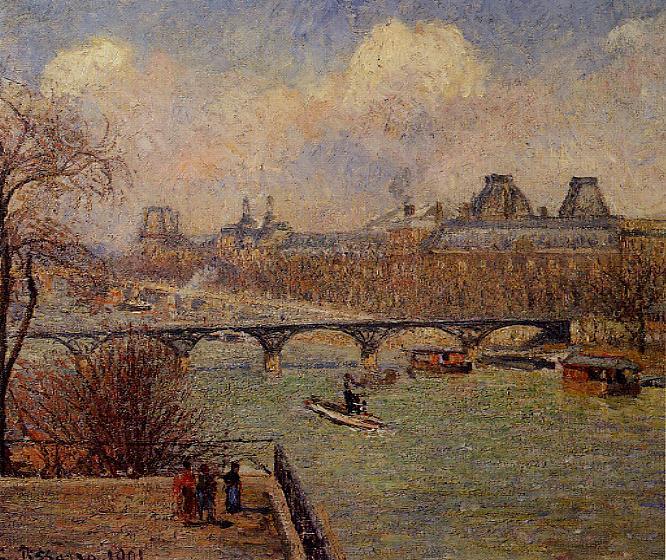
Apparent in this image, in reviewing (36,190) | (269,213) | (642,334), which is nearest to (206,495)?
(269,213)

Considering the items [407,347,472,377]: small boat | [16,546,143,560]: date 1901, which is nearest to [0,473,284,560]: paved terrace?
[16,546,143,560]: date 1901

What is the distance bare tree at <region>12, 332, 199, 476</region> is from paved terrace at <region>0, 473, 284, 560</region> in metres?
0.15

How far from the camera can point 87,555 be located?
3.97 metres

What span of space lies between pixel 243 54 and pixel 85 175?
97cm

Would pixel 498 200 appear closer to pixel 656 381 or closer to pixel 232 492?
pixel 656 381

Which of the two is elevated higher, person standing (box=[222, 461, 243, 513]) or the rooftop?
the rooftop

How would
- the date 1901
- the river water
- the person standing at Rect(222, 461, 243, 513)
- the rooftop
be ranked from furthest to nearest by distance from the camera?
the rooftop → the river water → the person standing at Rect(222, 461, 243, 513) → the date 1901

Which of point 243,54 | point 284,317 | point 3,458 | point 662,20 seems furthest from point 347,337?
point 662,20

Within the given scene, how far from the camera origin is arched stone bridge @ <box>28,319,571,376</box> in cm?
433

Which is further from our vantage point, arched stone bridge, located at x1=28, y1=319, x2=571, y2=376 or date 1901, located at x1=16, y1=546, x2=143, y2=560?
arched stone bridge, located at x1=28, y1=319, x2=571, y2=376

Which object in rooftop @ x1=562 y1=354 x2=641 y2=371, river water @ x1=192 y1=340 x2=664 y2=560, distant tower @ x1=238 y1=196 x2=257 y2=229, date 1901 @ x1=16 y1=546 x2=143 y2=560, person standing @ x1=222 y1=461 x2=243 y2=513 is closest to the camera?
date 1901 @ x1=16 y1=546 x2=143 y2=560

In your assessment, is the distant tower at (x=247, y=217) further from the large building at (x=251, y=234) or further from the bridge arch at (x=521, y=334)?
the bridge arch at (x=521, y=334)

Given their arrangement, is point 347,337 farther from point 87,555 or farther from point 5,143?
point 5,143

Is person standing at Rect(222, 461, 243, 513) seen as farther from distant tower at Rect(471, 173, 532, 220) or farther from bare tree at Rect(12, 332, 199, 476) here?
distant tower at Rect(471, 173, 532, 220)
